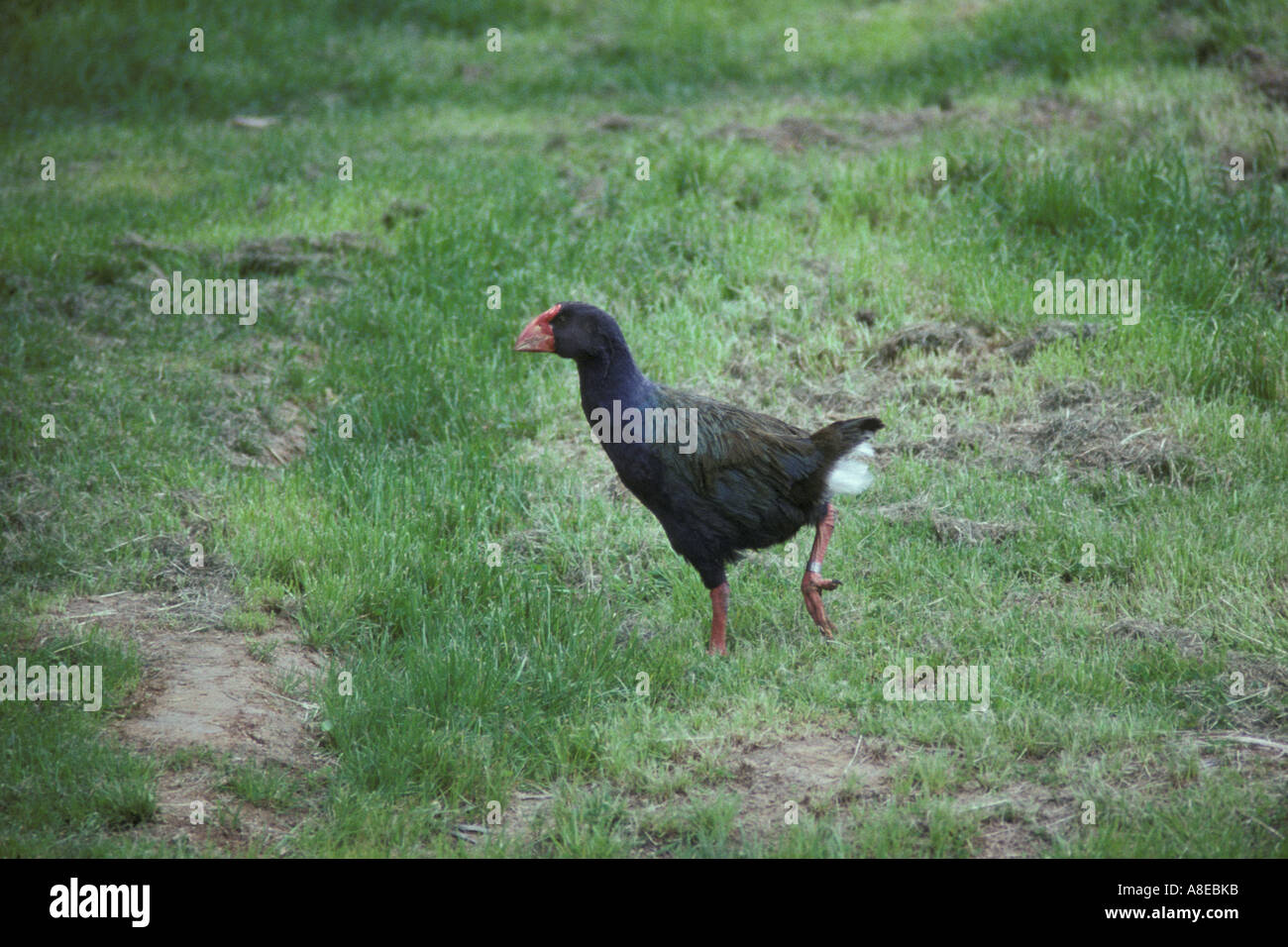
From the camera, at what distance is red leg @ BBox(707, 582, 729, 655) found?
525 cm

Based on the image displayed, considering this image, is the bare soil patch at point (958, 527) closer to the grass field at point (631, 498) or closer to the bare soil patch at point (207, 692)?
the grass field at point (631, 498)

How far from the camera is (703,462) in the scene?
17.2 ft

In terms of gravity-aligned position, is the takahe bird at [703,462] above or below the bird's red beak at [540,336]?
below

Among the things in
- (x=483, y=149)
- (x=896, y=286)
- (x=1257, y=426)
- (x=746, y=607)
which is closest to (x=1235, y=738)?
(x=746, y=607)

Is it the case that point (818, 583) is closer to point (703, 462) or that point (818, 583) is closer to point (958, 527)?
point (703, 462)

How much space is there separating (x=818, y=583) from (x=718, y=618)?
458 millimetres

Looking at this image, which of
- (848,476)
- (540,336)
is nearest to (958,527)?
(848,476)

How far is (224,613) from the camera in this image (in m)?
5.50

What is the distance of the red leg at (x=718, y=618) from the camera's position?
525 centimetres

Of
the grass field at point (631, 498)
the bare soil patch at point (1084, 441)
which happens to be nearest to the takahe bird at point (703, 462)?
the grass field at point (631, 498)

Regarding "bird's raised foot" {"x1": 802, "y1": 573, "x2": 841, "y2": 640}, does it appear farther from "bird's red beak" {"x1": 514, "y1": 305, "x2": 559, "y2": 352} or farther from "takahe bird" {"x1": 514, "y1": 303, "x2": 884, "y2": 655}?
"bird's red beak" {"x1": 514, "y1": 305, "x2": 559, "y2": 352}

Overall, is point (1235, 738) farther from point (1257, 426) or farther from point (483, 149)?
point (483, 149)

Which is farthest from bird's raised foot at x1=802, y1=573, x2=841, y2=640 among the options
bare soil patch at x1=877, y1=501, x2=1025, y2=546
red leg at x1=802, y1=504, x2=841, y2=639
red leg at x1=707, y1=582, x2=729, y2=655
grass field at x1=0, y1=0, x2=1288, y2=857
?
bare soil patch at x1=877, y1=501, x2=1025, y2=546

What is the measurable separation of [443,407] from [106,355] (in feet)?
7.46
